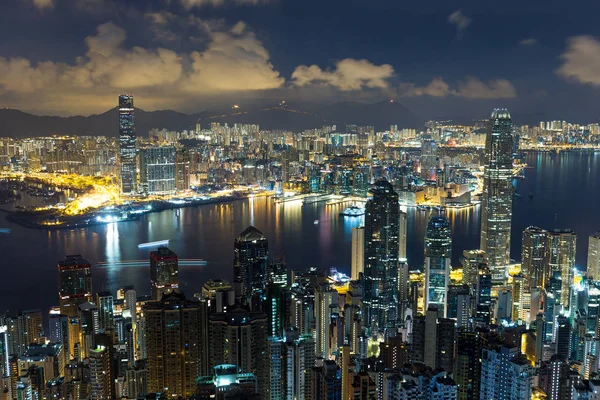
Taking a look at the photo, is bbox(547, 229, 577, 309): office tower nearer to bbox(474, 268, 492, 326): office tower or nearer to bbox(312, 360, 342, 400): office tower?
bbox(474, 268, 492, 326): office tower

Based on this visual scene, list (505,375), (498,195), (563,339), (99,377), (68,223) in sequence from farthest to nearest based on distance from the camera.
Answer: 1. (68,223)
2. (498,195)
3. (563,339)
4. (99,377)
5. (505,375)

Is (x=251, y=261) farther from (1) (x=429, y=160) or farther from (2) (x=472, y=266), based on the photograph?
(1) (x=429, y=160)

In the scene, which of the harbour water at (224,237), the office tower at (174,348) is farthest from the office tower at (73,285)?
the office tower at (174,348)

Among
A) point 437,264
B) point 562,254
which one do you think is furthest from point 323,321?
point 562,254

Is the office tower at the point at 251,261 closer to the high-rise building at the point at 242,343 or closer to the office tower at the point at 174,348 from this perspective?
the office tower at the point at 174,348

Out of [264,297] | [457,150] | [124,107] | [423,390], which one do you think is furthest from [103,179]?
[423,390]

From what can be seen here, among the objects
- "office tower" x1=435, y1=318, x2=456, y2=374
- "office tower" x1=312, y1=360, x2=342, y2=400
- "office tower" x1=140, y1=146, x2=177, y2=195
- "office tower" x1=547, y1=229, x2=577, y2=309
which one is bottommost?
"office tower" x1=312, y1=360, x2=342, y2=400

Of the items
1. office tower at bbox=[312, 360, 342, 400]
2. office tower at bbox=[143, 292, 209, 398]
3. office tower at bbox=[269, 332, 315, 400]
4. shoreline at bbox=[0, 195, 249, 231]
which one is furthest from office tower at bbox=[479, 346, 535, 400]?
shoreline at bbox=[0, 195, 249, 231]

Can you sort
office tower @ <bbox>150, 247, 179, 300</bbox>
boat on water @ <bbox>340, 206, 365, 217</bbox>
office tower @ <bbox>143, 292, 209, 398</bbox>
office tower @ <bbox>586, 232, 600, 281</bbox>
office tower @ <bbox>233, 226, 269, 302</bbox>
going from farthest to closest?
boat on water @ <bbox>340, 206, 365, 217</bbox> < office tower @ <bbox>586, 232, 600, 281</bbox> < office tower @ <bbox>150, 247, 179, 300</bbox> < office tower @ <bbox>233, 226, 269, 302</bbox> < office tower @ <bbox>143, 292, 209, 398</bbox>
